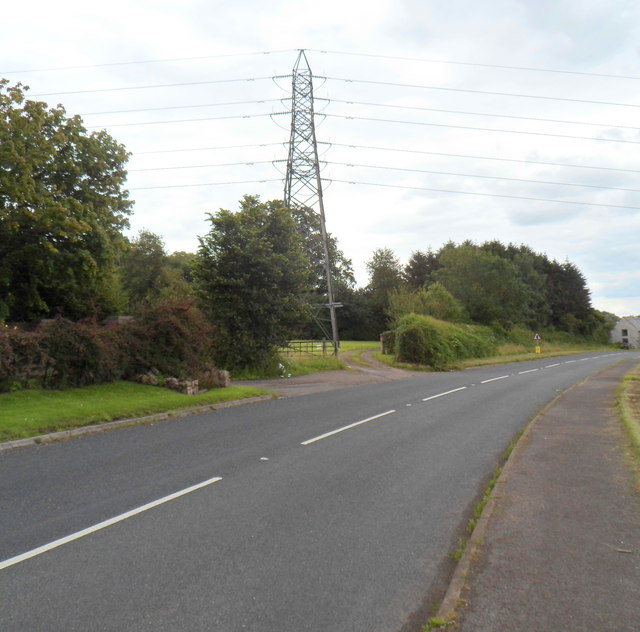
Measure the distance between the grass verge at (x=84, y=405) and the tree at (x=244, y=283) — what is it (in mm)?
6976

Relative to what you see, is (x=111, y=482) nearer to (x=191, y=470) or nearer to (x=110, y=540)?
(x=191, y=470)

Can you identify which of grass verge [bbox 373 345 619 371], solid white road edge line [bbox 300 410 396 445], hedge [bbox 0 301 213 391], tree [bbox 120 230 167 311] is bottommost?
solid white road edge line [bbox 300 410 396 445]

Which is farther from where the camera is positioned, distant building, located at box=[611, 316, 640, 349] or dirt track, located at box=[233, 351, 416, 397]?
distant building, located at box=[611, 316, 640, 349]

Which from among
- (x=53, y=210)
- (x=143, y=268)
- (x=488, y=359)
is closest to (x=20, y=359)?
→ (x=53, y=210)

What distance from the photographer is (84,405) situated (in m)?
13.4

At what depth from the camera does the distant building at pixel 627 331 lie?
4916 inches

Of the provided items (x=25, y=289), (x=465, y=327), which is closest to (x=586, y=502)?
(x=25, y=289)

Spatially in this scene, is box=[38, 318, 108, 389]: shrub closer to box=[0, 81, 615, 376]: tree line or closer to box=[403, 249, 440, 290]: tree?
box=[0, 81, 615, 376]: tree line

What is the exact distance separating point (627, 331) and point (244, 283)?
124893mm

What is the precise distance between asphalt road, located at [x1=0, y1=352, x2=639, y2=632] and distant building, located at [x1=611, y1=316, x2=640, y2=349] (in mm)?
129433

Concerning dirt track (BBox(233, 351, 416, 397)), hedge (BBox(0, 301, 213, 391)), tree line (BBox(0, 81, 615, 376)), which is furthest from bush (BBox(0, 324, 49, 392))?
dirt track (BBox(233, 351, 416, 397))

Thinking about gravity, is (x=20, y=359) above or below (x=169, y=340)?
below

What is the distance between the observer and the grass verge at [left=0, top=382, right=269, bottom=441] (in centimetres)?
1124

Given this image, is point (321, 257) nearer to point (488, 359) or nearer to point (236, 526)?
point (488, 359)
